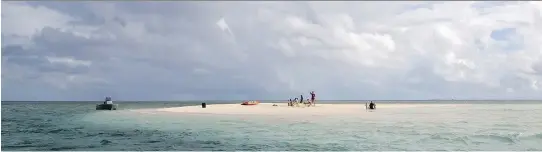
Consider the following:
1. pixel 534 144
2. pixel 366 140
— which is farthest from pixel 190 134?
pixel 534 144

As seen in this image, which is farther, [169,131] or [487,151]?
[169,131]

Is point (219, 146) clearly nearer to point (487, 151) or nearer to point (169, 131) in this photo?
point (169, 131)

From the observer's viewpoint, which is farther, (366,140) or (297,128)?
(297,128)

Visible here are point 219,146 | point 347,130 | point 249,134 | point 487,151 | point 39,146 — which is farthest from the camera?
point 347,130

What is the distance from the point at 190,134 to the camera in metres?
27.4

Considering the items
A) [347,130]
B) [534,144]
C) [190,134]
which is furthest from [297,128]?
[534,144]

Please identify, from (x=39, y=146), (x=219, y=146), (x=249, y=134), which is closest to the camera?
(x=219, y=146)

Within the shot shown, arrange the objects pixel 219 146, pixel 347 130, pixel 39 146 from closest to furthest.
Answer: pixel 219 146
pixel 39 146
pixel 347 130

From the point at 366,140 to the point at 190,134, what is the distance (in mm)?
9732

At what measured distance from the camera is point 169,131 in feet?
97.1

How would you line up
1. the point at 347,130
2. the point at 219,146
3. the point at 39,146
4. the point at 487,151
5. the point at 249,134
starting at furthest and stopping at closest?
the point at 347,130 < the point at 249,134 < the point at 39,146 < the point at 219,146 < the point at 487,151

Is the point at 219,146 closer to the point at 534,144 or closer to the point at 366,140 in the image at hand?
the point at 366,140

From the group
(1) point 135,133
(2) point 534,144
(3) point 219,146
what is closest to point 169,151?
(3) point 219,146

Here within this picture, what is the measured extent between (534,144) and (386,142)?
6.94 m
